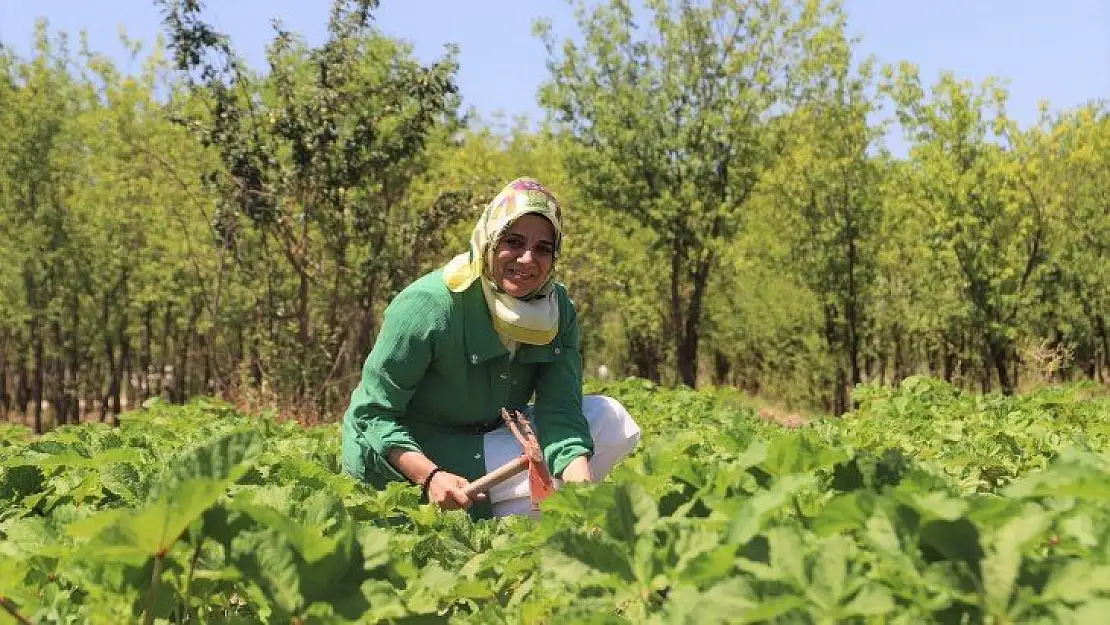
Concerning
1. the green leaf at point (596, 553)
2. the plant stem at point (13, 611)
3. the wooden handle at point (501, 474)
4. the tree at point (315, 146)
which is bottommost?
the wooden handle at point (501, 474)

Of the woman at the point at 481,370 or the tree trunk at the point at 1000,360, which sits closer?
the woman at the point at 481,370

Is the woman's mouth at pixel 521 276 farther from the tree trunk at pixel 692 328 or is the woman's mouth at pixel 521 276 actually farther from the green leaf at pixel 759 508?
the tree trunk at pixel 692 328

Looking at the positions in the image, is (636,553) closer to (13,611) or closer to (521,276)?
(13,611)

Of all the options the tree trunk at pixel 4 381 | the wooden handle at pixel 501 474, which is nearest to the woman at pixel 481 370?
the wooden handle at pixel 501 474

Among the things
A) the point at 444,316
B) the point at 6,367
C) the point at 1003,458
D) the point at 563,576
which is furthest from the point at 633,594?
the point at 6,367

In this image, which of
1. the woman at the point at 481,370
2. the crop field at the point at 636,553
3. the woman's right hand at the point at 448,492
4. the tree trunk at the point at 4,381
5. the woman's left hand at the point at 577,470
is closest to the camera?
the crop field at the point at 636,553

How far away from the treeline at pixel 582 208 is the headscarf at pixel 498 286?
8208 millimetres

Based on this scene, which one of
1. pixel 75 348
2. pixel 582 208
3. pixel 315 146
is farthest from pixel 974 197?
pixel 75 348

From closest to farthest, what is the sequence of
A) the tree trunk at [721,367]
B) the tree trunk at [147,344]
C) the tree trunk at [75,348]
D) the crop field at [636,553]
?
the crop field at [636,553], the tree trunk at [75,348], the tree trunk at [147,344], the tree trunk at [721,367]

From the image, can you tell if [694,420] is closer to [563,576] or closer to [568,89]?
[563,576]

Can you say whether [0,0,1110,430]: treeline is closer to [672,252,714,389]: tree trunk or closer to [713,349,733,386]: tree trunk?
[672,252,714,389]: tree trunk

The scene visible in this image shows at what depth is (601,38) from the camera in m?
20.5

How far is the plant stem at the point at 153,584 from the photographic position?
4.61ft

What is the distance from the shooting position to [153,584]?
1.41 meters
